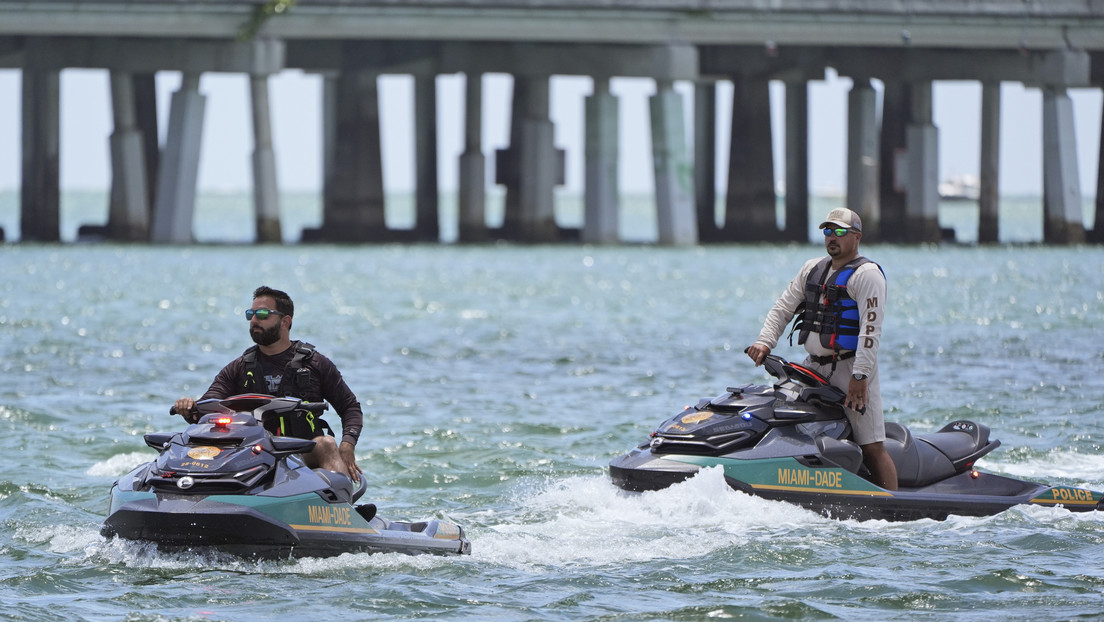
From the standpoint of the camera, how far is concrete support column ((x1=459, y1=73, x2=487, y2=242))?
56.5 m

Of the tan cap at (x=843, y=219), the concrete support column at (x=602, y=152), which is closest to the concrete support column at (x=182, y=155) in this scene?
the concrete support column at (x=602, y=152)

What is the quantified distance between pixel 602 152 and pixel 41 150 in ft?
56.6

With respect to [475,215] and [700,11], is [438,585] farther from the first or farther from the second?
[475,215]

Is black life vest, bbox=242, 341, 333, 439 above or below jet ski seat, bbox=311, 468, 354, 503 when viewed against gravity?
above

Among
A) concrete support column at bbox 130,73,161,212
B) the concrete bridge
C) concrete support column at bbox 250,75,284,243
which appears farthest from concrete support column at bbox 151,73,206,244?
concrete support column at bbox 130,73,161,212

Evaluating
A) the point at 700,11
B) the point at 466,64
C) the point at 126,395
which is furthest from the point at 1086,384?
the point at 466,64

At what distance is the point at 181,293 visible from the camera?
3675 centimetres

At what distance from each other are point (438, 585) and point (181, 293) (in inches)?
1091

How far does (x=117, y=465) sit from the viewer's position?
14570mm

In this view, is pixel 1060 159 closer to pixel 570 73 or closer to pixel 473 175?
pixel 570 73

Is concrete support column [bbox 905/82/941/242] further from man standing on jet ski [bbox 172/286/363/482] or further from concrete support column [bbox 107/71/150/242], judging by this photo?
man standing on jet ski [bbox 172/286/363/482]

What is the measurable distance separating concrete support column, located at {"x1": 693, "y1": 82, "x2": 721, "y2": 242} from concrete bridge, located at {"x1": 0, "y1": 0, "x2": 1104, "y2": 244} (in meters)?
0.08

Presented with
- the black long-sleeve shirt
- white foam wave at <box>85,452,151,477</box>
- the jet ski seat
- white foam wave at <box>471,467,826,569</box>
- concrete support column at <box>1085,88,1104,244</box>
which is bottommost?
white foam wave at <box>471,467,826,569</box>

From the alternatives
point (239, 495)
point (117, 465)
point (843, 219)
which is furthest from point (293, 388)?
point (117, 465)
